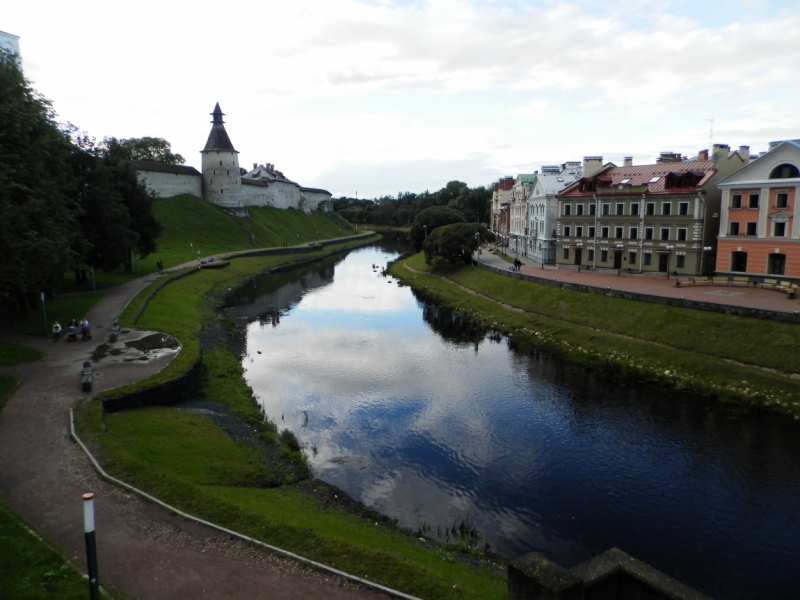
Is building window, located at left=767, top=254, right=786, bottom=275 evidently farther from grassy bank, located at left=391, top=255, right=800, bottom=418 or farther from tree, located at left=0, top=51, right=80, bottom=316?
tree, located at left=0, top=51, right=80, bottom=316

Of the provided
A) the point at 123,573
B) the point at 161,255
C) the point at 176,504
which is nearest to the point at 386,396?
the point at 176,504

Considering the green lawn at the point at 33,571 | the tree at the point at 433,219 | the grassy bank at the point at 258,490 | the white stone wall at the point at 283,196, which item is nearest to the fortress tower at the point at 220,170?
the white stone wall at the point at 283,196

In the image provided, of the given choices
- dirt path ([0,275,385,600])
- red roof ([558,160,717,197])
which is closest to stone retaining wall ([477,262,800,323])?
Result: red roof ([558,160,717,197])

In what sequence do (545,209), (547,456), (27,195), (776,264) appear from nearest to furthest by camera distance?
(547,456) < (27,195) < (776,264) < (545,209)

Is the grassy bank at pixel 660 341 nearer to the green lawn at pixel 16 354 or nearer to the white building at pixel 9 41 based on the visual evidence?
the green lawn at pixel 16 354

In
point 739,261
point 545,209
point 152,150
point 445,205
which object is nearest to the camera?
point 739,261

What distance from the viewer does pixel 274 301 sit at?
54.9 m

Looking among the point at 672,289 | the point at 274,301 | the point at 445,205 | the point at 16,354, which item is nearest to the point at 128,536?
the point at 16,354

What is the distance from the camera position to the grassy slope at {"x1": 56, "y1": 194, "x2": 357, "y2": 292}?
74.7 m

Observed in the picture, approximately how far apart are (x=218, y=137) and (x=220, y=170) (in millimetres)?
5799

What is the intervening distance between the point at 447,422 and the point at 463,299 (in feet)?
93.6

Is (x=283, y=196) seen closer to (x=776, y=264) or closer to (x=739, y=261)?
(x=739, y=261)

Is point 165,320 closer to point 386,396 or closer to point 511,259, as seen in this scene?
point 386,396

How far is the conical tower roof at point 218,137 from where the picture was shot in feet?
322
